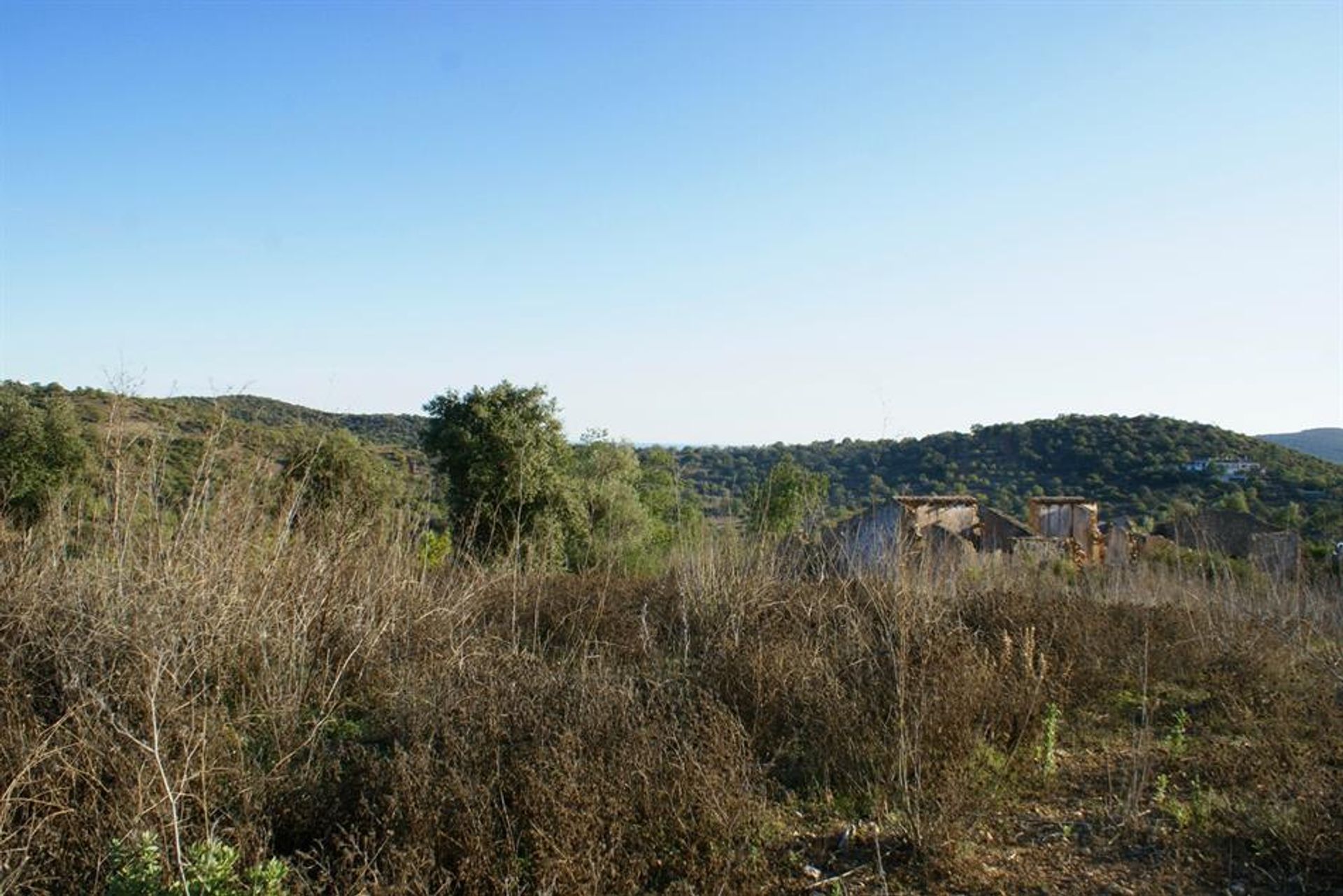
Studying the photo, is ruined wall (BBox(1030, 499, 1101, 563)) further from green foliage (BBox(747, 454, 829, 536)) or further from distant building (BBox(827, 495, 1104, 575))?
green foliage (BBox(747, 454, 829, 536))

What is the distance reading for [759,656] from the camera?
482cm

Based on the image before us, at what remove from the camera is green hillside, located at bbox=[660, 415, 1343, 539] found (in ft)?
90.6

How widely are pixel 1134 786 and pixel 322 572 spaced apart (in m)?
4.46

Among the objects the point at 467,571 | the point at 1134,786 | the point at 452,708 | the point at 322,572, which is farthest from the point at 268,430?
the point at 1134,786

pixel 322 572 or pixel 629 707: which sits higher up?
pixel 322 572

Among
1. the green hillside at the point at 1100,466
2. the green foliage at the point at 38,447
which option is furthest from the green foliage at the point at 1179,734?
the green hillside at the point at 1100,466

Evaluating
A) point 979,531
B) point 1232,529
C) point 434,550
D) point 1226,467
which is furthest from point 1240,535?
point 434,550

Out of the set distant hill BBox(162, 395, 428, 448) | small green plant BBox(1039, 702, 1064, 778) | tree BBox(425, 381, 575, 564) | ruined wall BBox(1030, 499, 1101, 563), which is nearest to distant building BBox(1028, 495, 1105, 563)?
ruined wall BBox(1030, 499, 1101, 563)

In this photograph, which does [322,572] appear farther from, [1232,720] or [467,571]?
[1232,720]

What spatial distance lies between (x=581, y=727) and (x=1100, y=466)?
32572mm

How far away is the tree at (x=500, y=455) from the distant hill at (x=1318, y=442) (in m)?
31.0

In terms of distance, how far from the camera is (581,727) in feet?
11.9

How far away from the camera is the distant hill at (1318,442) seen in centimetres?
3547

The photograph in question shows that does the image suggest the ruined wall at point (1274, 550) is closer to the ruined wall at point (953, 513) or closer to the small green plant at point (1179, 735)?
the ruined wall at point (953, 513)
